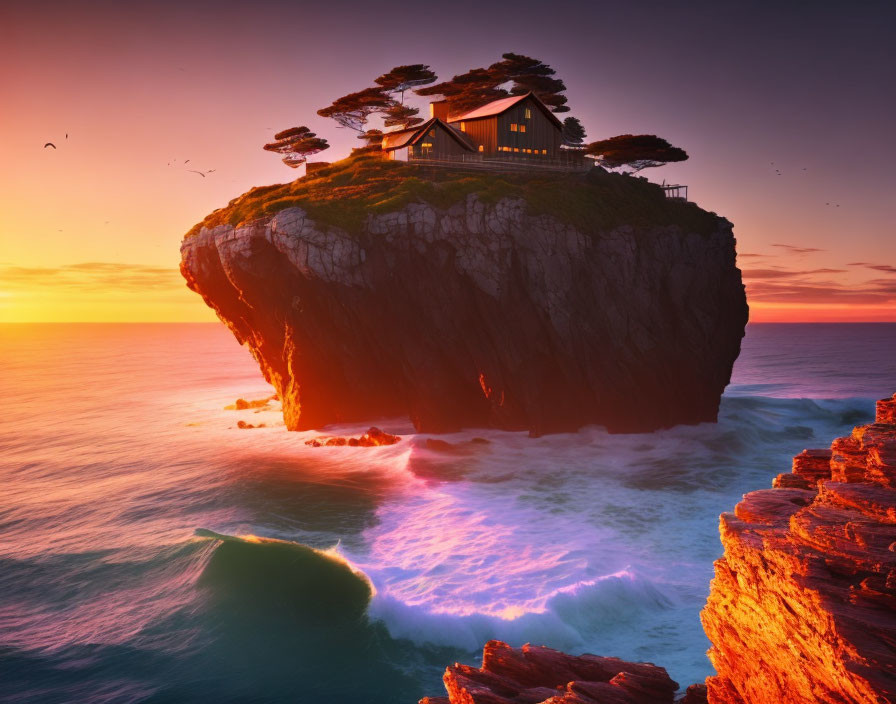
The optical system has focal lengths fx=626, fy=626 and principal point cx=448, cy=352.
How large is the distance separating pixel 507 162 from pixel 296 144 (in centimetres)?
2530

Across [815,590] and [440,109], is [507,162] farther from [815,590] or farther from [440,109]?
[815,590]

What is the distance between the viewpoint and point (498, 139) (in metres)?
56.8

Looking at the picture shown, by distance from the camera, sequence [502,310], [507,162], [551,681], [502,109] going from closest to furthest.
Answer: [551,681]
[502,310]
[507,162]
[502,109]

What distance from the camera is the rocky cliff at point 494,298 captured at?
149 ft

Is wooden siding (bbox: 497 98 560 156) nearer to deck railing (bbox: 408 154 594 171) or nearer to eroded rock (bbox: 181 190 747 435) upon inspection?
deck railing (bbox: 408 154 594 171)

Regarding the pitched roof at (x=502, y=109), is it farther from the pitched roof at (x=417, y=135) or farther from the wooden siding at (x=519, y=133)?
the pitched roof at (x=417, y=135)

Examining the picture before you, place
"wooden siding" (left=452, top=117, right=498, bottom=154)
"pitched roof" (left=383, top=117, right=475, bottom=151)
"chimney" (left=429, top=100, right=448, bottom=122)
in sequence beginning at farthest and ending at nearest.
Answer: "chimney" (left=429, top=100, right=448, bottom=122), "wooden siding" (left=452, top=117, right=498, bottom=154), "pitched roof" (left=383, top=117, right=475, bottom=151)

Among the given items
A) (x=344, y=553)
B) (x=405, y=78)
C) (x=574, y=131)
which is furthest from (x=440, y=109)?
(x=344, y=553)

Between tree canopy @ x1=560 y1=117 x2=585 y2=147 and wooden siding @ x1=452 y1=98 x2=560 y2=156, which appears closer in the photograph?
wooden siding @ x1=452 y1=98 x2=560 y2=156

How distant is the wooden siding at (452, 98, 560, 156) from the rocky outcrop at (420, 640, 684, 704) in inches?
1914

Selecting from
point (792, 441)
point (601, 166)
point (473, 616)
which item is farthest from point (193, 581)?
point (601, 166)

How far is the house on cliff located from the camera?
182 ft

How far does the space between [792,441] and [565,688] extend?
41.5m

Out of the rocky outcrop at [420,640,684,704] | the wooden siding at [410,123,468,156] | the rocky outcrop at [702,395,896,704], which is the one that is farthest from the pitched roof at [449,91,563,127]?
the rocky outcrop at [420,640,684,704]
